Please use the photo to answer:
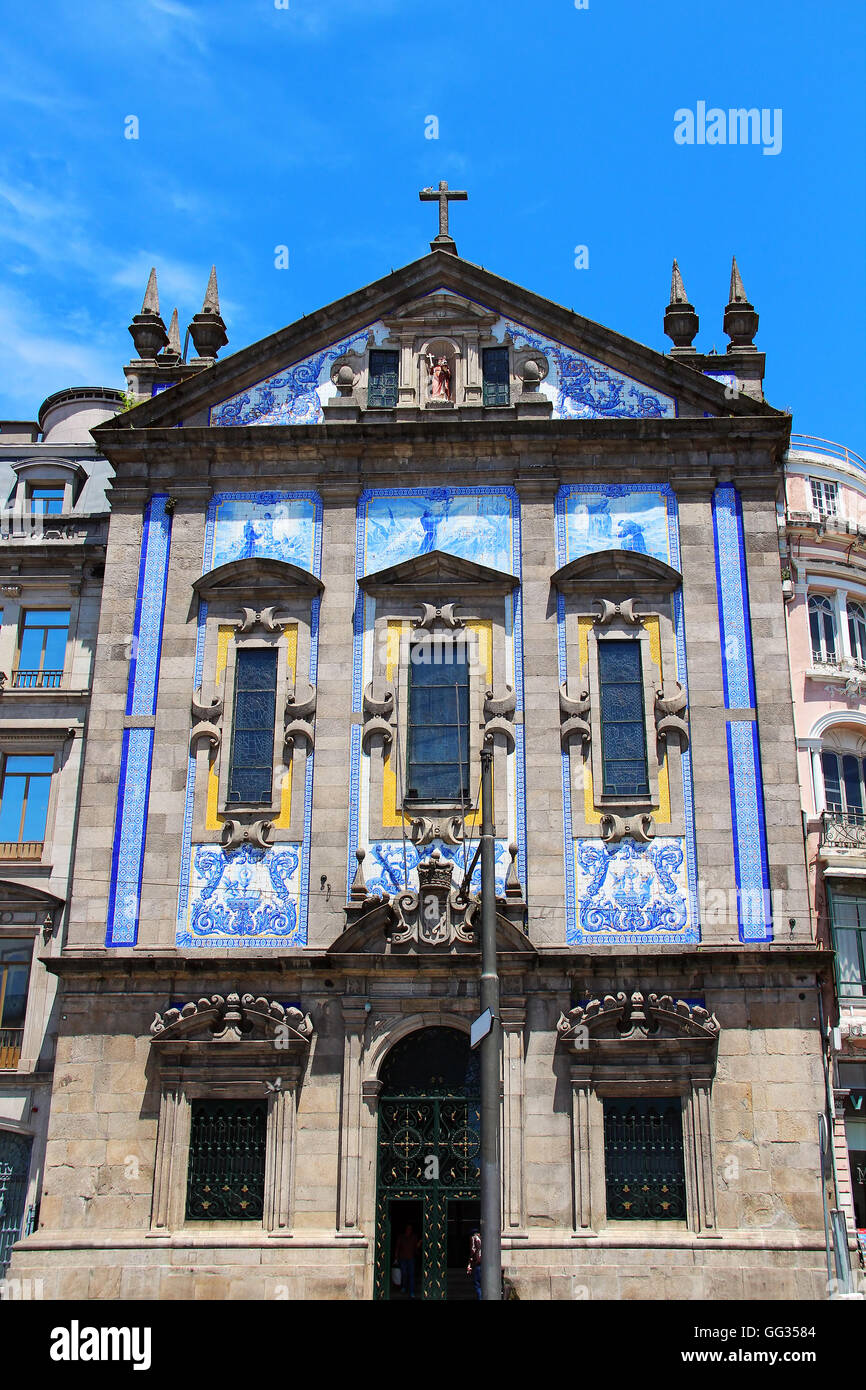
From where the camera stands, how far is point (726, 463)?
85.4 ft

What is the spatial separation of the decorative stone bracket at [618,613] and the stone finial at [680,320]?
5.61 metres

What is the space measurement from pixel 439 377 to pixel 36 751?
10.6 metres

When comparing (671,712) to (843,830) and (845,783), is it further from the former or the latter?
(845,783)

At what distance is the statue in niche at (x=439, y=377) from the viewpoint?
26.9m

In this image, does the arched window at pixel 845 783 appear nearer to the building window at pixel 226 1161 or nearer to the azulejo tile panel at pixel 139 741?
the building window at pixel 226 1161

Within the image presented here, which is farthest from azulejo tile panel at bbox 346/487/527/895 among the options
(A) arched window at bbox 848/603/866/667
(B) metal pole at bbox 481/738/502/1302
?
(A) arched window at bbox 848/603/866/667

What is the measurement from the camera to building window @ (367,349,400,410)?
26.9 m

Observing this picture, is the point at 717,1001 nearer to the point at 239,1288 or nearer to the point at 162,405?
the point at 239,1288

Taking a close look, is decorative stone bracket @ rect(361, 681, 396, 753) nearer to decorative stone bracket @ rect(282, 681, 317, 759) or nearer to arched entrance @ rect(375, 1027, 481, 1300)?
decorative stone bracket @ rect(282, 681, 317, 759)

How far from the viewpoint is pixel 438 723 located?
24.6 meters

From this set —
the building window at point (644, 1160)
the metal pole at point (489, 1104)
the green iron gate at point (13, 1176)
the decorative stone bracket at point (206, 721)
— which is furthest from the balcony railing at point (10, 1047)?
the metal pole at point (489, 1104)

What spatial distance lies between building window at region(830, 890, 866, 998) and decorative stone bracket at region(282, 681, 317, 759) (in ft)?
38.9

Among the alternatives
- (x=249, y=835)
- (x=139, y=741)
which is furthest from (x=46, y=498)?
(x=249, y=835)
